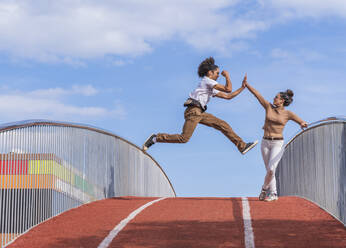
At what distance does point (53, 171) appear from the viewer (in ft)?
40.1

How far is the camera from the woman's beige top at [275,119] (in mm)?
13227

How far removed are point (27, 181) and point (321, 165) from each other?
20.1 feet

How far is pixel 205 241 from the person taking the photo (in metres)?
9.55

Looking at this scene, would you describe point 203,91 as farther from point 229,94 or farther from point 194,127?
point 194,127

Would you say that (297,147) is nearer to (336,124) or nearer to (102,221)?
(336,124)

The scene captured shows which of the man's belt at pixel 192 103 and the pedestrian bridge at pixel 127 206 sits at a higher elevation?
the man's belt at pixel 192 103

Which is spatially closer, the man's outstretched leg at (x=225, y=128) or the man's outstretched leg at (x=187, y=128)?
the man's outstretched leg at (x=187, y=128)

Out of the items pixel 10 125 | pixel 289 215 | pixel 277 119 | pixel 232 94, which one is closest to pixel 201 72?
pixel 232 94

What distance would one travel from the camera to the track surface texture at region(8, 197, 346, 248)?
957cm

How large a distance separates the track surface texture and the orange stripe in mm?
699

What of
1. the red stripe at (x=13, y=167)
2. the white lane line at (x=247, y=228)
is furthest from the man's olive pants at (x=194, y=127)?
the red stripe at (x=13, y=167)

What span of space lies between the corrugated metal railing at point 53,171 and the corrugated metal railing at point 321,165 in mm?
4843

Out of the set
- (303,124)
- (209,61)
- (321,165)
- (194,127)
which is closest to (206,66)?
(209,61)

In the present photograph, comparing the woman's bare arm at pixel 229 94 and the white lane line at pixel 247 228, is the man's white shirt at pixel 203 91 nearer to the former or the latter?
the woman's bare arm at pixel 229 94
